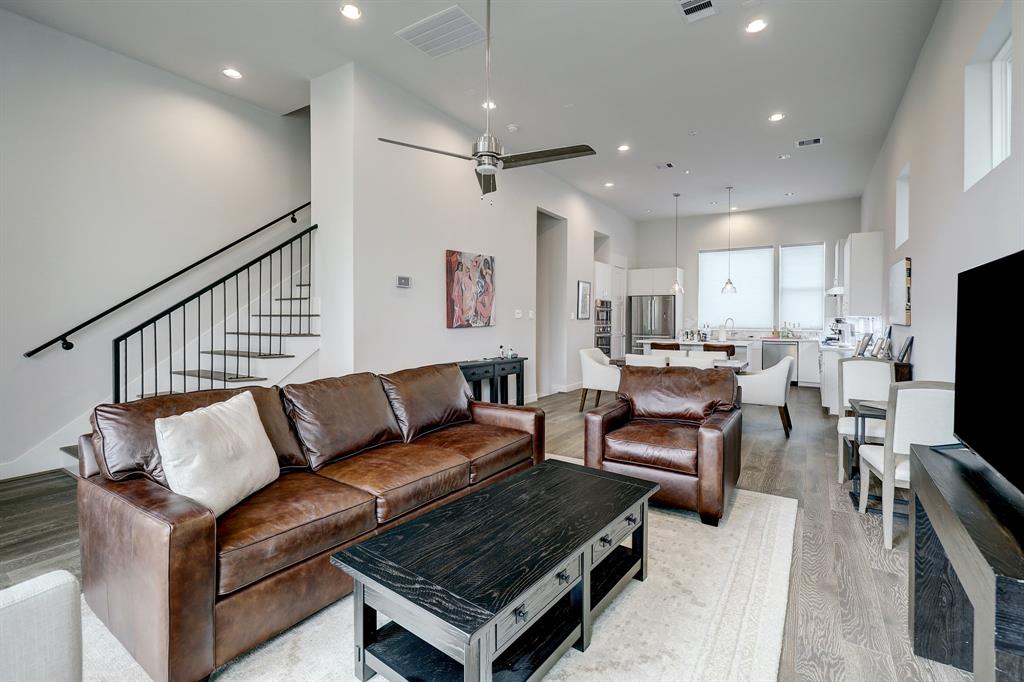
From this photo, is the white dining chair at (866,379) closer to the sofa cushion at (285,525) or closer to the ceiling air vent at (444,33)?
the sofa cushion at (285,525)

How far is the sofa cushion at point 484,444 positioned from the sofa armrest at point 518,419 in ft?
0.16

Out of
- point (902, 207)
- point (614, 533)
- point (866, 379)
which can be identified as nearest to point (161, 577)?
point (614, 533)

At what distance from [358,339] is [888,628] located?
386 cm

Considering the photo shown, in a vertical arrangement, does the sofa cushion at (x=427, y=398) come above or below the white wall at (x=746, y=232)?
below

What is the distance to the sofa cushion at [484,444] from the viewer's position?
2.79 meters

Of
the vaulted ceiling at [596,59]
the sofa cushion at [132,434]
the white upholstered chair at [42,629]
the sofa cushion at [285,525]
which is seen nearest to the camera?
the white upholstered chair at [42,629]

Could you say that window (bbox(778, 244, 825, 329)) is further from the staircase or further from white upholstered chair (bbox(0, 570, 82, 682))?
white upholstered chair (bbox(0, 570, 82, 682))

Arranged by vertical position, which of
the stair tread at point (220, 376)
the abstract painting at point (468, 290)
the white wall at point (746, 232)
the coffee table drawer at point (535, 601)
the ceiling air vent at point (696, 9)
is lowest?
the coffee table drawer at point (535, 601)

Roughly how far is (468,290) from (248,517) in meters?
3.91

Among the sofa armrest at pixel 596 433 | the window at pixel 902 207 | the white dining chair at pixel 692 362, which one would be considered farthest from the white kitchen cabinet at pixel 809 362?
the sofa armrest at pixel 596 433

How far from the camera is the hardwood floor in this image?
67.9 inches

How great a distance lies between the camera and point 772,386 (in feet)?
16.2

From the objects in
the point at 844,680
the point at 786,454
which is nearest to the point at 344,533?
the point at 844,680

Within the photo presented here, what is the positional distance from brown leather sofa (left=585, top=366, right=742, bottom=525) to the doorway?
4034 mm
